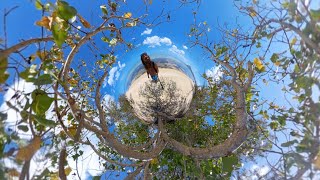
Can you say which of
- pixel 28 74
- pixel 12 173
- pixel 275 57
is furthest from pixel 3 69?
pixel 275 57

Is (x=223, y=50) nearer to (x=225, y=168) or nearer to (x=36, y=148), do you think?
(x=225, y=168)

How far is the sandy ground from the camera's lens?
6.07m

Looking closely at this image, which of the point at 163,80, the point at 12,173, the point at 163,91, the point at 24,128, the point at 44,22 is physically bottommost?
the point at 12,173

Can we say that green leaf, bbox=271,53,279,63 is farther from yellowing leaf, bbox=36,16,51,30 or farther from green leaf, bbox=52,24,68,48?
yellowing leaf, bbox=36,16,51,30

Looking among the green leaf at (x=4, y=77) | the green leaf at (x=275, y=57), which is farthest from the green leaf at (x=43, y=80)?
the green leaf at (x=275, y=57)

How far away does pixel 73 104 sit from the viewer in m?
3.38

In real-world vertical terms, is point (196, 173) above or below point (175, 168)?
below

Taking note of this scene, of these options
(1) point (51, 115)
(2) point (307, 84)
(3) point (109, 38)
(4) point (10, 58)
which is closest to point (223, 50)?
(3) point (109, 38)

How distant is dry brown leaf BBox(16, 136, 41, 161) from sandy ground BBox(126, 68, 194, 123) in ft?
11.3

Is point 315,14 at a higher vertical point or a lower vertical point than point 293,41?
lower

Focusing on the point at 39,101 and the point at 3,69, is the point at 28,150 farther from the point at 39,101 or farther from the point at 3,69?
the point at 3,69

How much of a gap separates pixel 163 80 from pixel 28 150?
3.59 meters

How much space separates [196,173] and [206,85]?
2.83m

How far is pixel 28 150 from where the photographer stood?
2.58 meters
